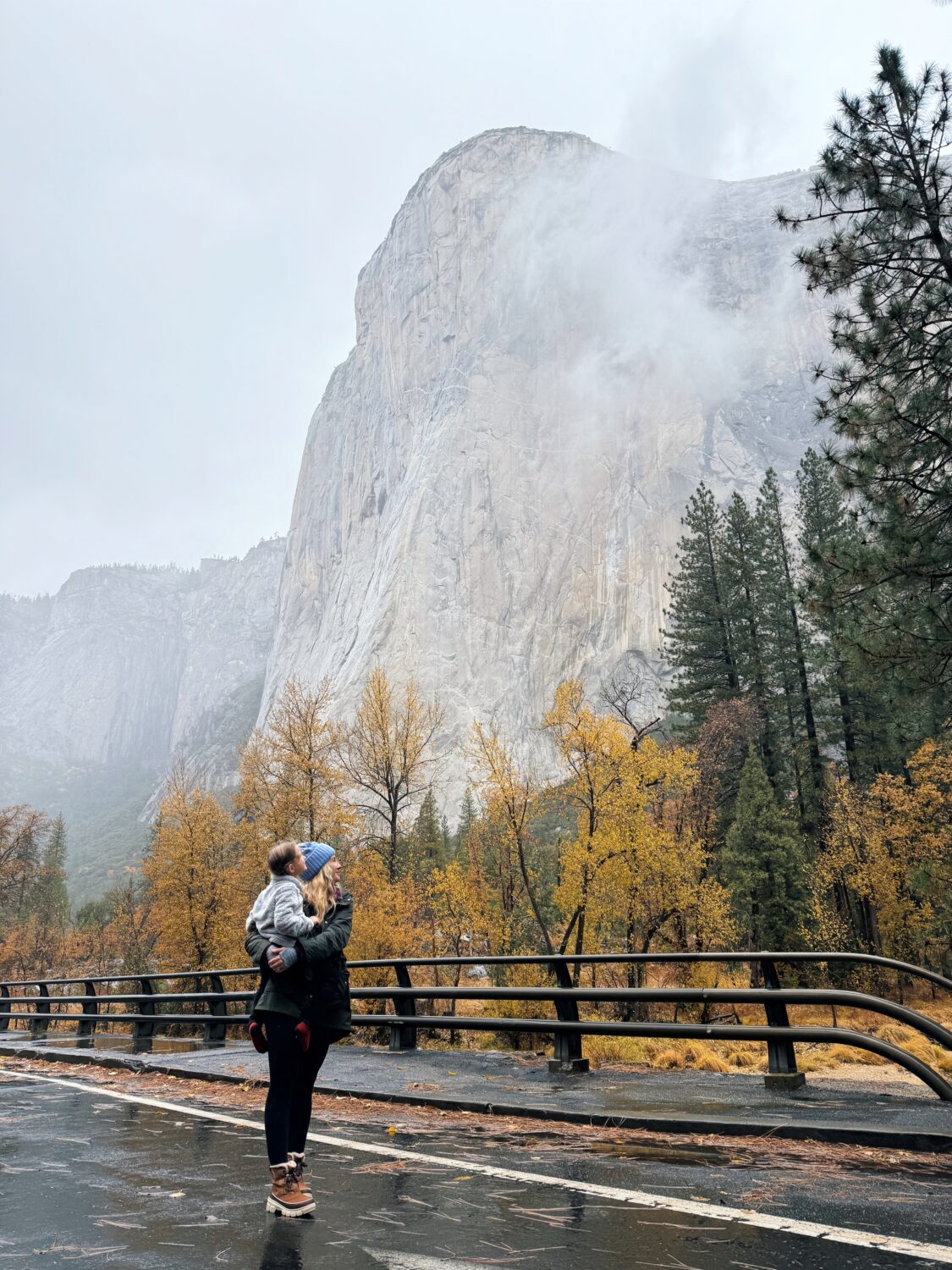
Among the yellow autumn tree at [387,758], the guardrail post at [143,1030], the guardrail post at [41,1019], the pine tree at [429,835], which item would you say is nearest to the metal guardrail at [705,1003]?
the guardrail post at [143,1030]

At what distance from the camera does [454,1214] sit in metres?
4.51

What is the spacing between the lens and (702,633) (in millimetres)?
46906

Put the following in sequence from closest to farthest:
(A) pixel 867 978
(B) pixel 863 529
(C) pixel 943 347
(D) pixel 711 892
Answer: (C) pixel 943 347
(B) pixel 863 529
(D) pixel 711 892
(A) pixel 867 978

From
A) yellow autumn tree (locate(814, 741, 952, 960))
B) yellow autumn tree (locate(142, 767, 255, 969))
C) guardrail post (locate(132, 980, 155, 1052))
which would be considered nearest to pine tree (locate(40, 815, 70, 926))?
yellow autumn tree (locate(142, 767, 255, 969))

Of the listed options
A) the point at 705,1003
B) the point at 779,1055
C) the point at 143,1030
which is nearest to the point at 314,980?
the point at 705,1003

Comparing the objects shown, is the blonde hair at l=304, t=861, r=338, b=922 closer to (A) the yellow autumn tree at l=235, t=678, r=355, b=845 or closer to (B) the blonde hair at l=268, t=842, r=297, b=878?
(B) the blonde hair at l=268, t=842, r=297, b=878

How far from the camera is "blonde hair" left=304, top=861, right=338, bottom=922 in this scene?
5062 millimetres

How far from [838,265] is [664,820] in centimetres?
3058

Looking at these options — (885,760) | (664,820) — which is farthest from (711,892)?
(885,760)

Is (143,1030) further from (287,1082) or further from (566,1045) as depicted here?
(287,1082)

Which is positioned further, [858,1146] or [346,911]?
Answer: [858,1146]

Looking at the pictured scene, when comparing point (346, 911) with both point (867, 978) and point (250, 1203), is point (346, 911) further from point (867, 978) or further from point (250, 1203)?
point (867, 978)

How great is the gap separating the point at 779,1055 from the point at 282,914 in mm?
5075

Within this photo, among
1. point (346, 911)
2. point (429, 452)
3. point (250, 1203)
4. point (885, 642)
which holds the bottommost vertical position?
point (250, 1203)
